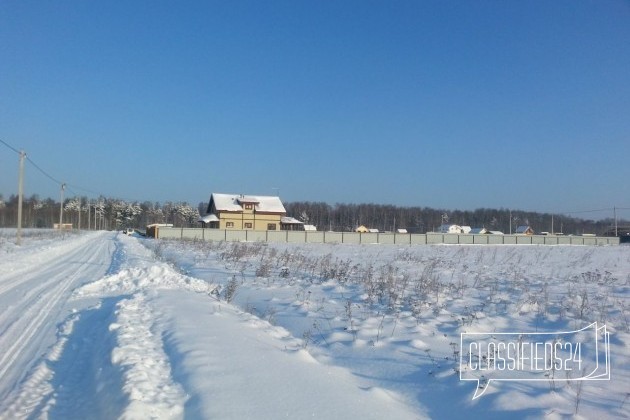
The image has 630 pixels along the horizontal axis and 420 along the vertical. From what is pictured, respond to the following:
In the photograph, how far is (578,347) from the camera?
6469mm

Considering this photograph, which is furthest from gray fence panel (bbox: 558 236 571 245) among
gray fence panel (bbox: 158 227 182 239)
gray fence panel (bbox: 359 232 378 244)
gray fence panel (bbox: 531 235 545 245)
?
gray fence panel (bbox: 158 227 182 239)

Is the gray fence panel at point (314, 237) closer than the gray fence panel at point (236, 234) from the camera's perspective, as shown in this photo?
No

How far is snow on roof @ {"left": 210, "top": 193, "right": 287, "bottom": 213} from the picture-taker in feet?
227

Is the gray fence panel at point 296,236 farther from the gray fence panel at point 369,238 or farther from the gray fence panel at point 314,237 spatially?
the gray fence panel at point 369,238

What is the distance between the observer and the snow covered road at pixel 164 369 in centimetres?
459

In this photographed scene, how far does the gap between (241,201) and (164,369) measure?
211 ft

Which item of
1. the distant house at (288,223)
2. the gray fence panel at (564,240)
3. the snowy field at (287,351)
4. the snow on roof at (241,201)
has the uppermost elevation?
the snow on roof at (241,201)

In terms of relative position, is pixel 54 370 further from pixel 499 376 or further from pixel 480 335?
pixel 480 335

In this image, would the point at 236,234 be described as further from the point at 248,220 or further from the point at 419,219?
the point at 419,219

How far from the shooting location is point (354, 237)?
6016 centimetres

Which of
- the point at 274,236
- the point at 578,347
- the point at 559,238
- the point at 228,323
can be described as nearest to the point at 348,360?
the point at 228,323

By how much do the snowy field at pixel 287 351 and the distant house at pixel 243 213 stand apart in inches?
2198
